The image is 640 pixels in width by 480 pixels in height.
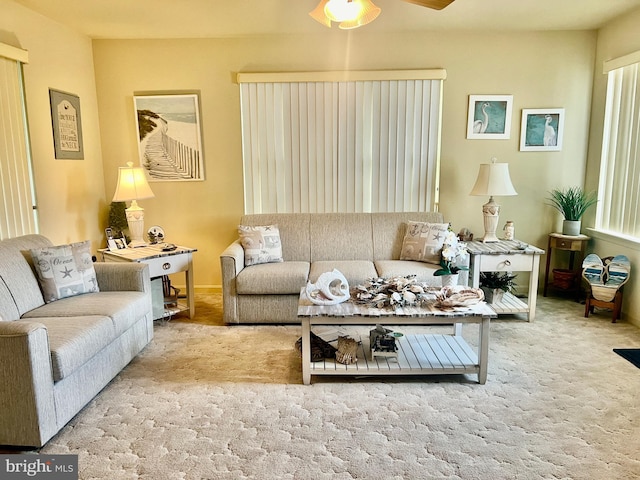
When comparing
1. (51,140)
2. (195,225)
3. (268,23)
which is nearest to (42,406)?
(51,140)

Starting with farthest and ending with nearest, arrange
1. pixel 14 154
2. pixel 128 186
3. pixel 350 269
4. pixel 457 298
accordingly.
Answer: pixel 128 186 < pixel 350 269 < pixel 14 154 < pixel 457 298

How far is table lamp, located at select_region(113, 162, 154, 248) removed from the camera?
3.93 m

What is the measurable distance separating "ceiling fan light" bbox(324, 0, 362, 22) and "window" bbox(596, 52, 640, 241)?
2.78 meters

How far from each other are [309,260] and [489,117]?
2.32 m

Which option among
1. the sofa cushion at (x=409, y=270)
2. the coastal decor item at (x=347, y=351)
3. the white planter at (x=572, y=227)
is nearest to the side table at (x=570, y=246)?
the white planter at (x=572, y=227)

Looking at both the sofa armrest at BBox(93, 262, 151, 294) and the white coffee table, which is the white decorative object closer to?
the white coffee table

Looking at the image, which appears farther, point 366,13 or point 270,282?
point 270,282

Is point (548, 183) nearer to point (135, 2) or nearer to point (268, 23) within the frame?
point (268, 23)

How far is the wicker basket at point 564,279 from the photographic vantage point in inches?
170

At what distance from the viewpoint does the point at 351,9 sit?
2326 mm

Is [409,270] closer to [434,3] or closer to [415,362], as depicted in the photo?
[415,362]

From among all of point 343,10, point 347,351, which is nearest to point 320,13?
point 343,10

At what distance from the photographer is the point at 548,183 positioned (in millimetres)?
4539

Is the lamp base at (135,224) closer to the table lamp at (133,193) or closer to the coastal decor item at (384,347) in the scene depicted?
the table lamp at (133,193)
